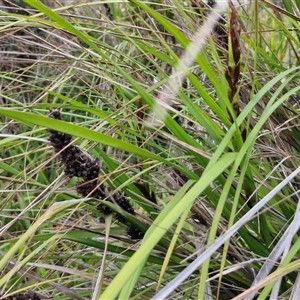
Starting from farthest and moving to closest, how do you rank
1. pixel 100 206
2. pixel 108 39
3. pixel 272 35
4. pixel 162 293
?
pixel 272 35
pixel 108 39
pixel 100 206
pixel 162 293

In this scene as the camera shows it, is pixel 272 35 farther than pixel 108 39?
Yes

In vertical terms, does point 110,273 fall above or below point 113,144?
below

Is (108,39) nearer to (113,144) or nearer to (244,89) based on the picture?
(244,89)

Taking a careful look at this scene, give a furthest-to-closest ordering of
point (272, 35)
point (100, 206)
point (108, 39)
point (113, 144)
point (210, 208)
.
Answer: point (272, 35), point (108, 39), point (210, 208), point (100, 206), point (113, 144)

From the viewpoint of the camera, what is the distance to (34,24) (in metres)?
0.86

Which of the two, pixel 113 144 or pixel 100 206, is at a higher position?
pixel 113 144

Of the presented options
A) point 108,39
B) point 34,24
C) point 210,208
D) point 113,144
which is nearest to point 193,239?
point 210,208

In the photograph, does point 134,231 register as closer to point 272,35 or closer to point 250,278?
point 250,278

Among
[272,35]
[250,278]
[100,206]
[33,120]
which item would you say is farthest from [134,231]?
[272,35]

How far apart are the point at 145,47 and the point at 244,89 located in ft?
0.70

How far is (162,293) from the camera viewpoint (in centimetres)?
48

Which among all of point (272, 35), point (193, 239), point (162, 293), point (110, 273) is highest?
point (272, 35)

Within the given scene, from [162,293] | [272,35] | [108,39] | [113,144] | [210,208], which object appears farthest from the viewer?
[272,35]

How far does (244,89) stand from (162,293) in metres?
0.56
